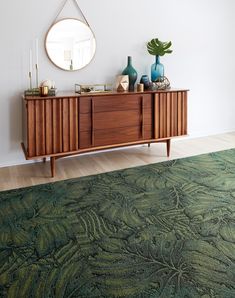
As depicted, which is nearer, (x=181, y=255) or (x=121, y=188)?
(x=181, y=255)

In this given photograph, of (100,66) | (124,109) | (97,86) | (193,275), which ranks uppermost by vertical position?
(100,66)

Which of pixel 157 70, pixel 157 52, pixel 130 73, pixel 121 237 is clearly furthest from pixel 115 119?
pixel 121 237

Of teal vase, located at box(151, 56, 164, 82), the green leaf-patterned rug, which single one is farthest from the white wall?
the green leaf-patterned rug

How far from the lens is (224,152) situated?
12.6ft

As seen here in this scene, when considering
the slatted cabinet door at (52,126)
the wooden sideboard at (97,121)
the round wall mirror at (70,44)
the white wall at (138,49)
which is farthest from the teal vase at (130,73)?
the slatted cabinet door at (52,126)

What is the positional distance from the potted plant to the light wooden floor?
0.93m

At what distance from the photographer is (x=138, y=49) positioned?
381 centimetres

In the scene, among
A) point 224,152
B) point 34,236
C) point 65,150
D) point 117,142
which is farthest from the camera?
point 224,152

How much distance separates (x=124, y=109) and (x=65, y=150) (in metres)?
0.77

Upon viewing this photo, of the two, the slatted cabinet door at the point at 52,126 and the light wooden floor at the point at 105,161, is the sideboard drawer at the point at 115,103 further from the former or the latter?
the light wooden floor at the point at 105,161

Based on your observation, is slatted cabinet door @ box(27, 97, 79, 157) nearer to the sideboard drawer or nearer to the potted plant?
the sideboard drawer

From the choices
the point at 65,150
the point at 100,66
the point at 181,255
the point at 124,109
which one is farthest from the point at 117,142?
the point at 181,255

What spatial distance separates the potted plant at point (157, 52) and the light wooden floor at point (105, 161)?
930mm

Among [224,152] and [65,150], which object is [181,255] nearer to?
[65,150]
